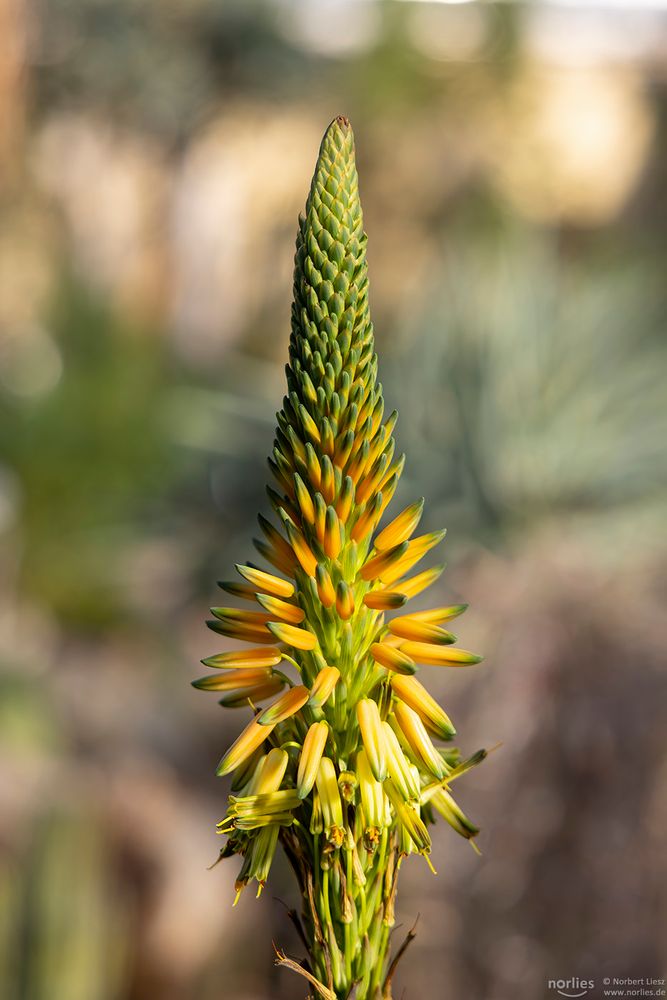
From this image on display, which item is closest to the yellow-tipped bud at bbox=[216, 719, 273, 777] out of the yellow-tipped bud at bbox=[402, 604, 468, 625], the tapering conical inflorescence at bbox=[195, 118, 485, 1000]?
the tapering conical inflorescence at bbox=[195, 118, 485, 1000]

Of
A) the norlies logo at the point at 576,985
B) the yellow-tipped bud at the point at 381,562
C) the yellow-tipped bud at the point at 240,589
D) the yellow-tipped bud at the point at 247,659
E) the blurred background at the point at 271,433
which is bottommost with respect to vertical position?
the norlies logo at the point at 576,985

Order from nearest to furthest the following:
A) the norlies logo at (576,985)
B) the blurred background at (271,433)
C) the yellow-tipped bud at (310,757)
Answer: the yellow-tipped bud at (310,757) → the norlies logo at (576,985) → the blurred background at (271,433)

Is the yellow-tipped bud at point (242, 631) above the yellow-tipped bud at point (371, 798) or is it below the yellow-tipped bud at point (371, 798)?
above

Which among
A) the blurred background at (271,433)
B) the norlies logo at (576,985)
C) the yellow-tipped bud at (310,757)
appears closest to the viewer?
the yellow-tipped bud at (310,757)

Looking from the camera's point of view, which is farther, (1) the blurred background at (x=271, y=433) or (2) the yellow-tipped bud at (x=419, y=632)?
(1) the blurred background at (x=271, y=433)

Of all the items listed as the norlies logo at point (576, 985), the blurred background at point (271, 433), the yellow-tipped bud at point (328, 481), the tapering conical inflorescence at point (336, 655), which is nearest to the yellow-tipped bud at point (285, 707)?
the tapering conical inflorescence at point (336, 655)

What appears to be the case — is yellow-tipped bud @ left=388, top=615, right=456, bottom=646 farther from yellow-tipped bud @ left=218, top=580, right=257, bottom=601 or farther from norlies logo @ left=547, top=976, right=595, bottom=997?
norlies logo @ left=547, top=976, right=595, bottom=997

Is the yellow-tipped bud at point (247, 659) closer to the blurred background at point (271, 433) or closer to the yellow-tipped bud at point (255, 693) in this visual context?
the yellow-tipped bud at point (255, 693)

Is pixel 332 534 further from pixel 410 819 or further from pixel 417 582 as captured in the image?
pixel 410 819

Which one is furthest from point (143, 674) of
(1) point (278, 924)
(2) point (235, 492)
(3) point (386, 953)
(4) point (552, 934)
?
(3) point (386, 953)
